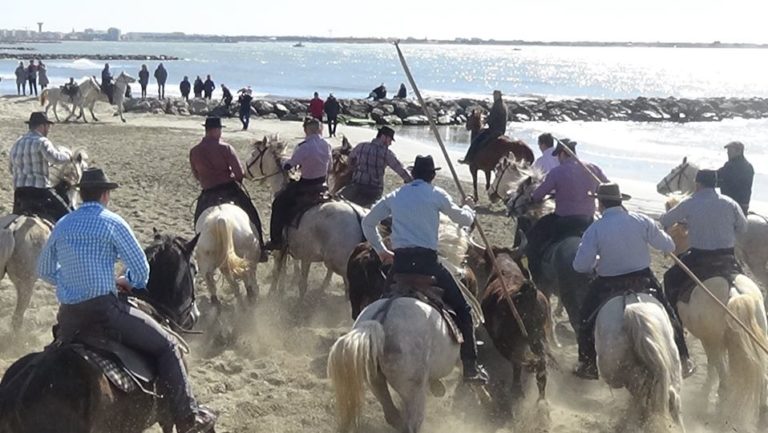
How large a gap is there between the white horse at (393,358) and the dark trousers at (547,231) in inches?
128

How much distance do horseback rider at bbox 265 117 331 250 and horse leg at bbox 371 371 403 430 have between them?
425 cm

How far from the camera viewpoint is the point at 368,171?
430 inches

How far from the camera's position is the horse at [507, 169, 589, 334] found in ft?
26.7

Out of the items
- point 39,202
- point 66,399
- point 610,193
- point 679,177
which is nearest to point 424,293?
point 610,193

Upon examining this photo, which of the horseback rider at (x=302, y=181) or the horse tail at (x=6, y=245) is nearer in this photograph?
the horse tail at (x=6, y=245)

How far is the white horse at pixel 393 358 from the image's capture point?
5566 mm

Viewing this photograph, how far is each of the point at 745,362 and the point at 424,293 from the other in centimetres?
298

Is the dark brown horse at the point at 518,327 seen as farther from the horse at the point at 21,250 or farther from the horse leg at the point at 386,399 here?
the horse at the point at 21,250

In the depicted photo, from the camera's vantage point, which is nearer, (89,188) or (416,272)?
(89,188)

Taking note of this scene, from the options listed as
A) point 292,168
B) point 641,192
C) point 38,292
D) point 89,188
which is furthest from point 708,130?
point 89,188

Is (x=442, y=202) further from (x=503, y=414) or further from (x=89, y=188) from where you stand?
(x=89, y=188)

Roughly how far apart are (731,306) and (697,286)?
488 millimetres

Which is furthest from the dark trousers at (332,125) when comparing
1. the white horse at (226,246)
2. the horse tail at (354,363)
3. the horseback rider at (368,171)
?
the horse tail at (354,363)

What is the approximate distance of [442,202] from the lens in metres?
6.34
